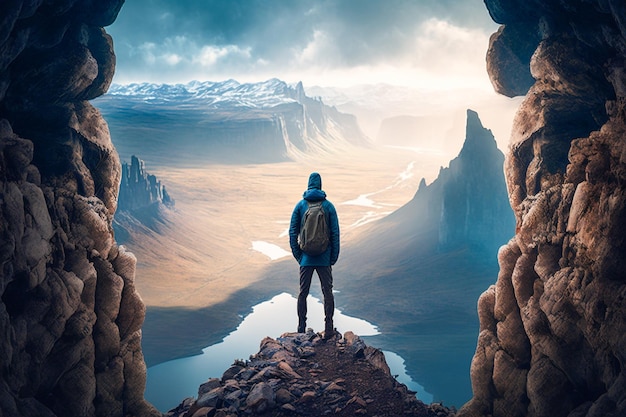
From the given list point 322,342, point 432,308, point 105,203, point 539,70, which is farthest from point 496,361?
point 432,308

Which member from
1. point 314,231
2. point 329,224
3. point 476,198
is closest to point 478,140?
point 476,198

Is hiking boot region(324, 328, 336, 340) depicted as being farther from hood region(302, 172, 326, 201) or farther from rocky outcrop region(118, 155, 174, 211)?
rocky outcrop region(118, 155, 174, 211)

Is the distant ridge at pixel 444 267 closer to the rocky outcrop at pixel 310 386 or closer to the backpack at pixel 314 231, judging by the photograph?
the rocky outcrop at pixel 310 386

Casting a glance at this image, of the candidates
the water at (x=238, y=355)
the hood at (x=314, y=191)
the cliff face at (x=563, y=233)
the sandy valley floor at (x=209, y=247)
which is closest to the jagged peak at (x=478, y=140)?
the water at (x=238, y=355)

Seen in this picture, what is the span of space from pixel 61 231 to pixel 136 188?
13310 cm

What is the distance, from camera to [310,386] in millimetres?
12375

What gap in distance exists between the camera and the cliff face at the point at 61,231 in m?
9.64

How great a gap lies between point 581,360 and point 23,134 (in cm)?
1420

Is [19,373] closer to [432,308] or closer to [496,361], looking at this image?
[496,361]

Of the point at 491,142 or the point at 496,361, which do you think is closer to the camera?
the point at 496,361

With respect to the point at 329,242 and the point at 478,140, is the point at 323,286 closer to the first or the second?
the point at 329,242

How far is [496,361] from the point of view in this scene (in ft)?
41.9

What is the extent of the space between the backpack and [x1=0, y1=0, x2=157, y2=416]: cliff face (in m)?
5.05

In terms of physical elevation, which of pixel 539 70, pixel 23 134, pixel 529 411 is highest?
pixel 539 70
